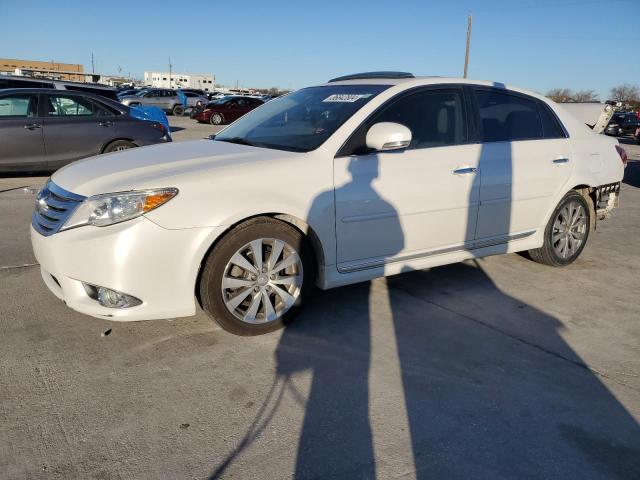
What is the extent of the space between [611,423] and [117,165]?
319 cm

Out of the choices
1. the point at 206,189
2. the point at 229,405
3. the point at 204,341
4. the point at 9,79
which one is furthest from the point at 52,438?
the point at 9,79

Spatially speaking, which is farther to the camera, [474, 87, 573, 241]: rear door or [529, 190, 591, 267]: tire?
[529, 190, 591, 267]: tire

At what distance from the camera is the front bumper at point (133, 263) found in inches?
115

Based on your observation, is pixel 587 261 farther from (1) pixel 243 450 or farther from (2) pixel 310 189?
(1) pixel 243 450

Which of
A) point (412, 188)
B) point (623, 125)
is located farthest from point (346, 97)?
point (623, 125)

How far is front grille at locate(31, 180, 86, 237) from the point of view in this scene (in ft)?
10.1

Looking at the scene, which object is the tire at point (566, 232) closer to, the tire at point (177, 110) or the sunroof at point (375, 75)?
the sunroof at point (375, 75)

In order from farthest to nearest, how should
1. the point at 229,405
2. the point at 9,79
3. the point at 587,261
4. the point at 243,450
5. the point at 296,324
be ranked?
the point at 9,79 → the point at 587,261 → the point at 296,324 → the point at 229,405 → the point at 243,450

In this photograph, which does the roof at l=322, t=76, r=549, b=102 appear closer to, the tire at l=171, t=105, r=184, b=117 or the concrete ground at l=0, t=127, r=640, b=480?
the concrete ground at l=0, t=127, r=640, b=480

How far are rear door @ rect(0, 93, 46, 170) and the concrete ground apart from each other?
4.96 meters

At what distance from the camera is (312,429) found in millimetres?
2486

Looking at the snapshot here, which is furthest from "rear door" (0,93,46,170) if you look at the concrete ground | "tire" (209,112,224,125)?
"tire" (209,112,224,125)

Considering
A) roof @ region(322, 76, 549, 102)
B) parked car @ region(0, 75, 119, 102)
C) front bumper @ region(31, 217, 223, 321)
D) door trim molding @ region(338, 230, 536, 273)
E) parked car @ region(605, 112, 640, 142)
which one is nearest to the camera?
front bumper @ region(31, 217, 223, 321)

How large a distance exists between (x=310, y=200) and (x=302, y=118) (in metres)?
0.97
